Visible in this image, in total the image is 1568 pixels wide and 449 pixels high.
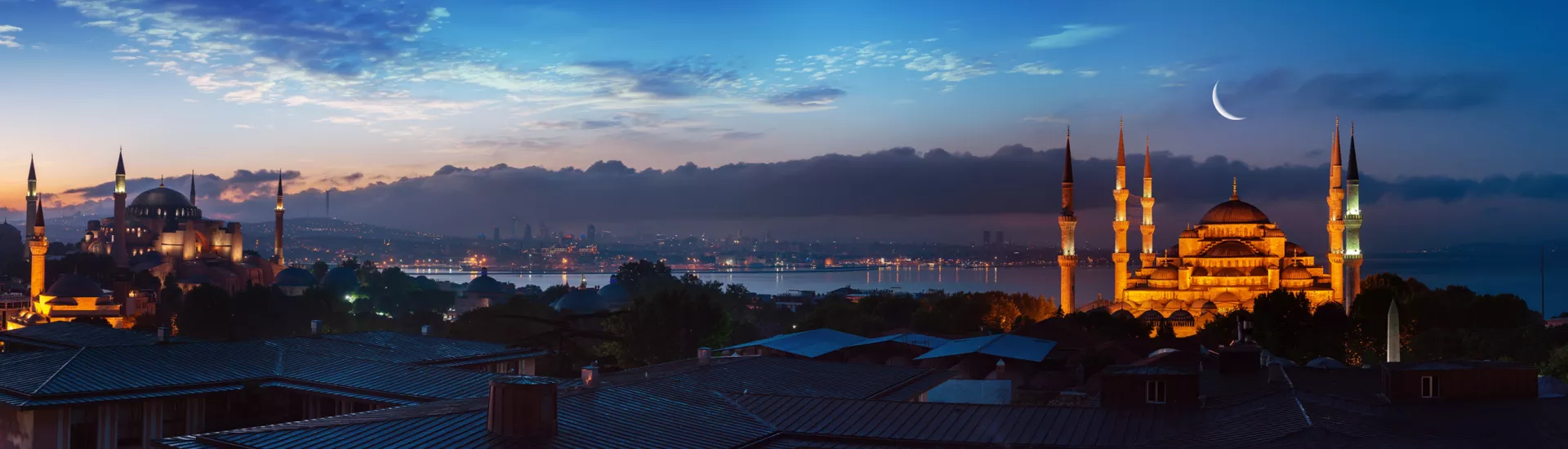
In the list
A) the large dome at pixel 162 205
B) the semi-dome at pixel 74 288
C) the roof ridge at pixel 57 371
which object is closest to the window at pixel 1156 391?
the roof ridge at pixel 57 371

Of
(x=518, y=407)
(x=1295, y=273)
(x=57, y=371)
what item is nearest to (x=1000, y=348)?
(x=57, y=371)

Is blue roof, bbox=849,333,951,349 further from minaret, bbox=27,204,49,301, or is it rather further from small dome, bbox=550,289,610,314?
minaret, bbox=27,204,49,301

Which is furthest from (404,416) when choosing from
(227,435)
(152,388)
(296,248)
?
(296,248)

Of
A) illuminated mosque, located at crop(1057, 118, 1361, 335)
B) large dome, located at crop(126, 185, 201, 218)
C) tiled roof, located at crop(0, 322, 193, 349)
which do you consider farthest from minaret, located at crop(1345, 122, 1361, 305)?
large dome, located at crop(126, 185, 201, 218)

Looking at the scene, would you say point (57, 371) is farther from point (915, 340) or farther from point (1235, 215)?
point (1235, 215)

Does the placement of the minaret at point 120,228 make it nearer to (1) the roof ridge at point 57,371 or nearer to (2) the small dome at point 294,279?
(2) the small dome at point 294,279

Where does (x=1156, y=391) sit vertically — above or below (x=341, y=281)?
above
